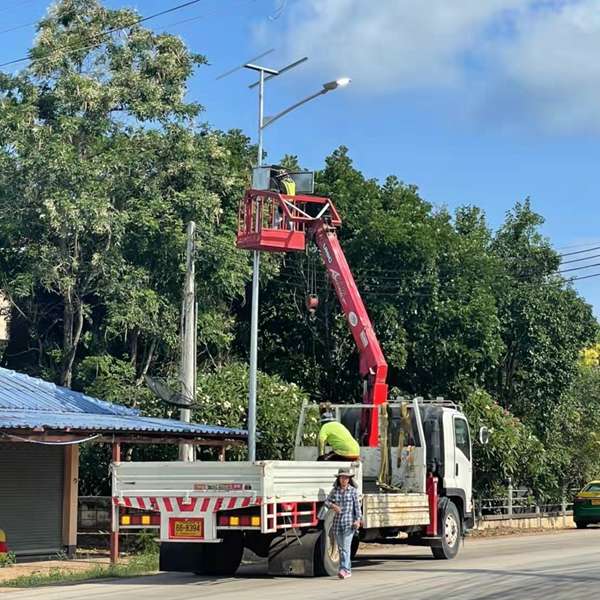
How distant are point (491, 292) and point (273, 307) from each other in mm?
7213

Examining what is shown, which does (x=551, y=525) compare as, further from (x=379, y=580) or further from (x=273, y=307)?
(x=379, y=580)

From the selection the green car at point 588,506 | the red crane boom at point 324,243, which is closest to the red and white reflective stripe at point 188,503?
the red crane boom at point 324,243

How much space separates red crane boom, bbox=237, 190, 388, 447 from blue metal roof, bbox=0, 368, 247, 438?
4176 mm

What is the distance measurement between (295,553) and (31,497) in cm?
824

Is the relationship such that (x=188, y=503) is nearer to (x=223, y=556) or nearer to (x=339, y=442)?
(x=223, y=556)

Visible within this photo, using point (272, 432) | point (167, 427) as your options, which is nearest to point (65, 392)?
point (167, 427)

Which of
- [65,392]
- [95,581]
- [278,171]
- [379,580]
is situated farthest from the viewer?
[65,392]

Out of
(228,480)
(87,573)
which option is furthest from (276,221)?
(87,573)

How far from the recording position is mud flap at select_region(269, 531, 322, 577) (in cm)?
1568

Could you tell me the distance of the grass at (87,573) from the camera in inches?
653

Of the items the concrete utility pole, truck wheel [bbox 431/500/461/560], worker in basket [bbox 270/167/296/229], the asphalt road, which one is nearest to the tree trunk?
the concrete utility pole

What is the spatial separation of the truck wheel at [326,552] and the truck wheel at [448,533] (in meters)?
3.72

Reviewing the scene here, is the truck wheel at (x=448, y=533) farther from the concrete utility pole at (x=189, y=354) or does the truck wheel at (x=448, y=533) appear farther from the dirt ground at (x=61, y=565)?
the concrete utility pole at (x=189, y=354)

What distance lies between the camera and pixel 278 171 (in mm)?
20453
